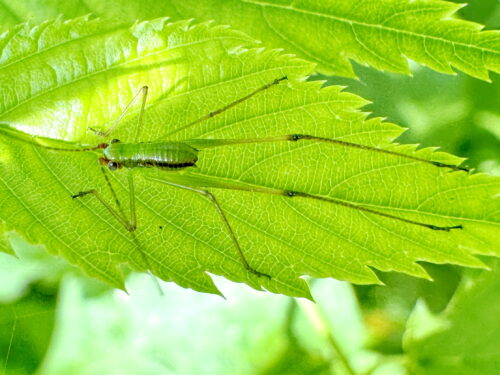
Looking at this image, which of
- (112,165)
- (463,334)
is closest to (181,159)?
(112,165)

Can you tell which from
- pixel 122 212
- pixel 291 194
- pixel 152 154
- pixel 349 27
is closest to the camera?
pixel 291 194

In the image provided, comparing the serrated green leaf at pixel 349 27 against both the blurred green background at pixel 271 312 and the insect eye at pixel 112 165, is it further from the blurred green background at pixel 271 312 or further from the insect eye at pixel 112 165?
the insect eye at pixel 112 165

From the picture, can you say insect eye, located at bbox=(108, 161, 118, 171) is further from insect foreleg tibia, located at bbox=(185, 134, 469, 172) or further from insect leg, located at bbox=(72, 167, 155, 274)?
insect foreleg tibia, located at bbox=(185, 134, 469, 172)

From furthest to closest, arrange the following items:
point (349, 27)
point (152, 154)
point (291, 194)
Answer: point (152, 154) → point (349, 27) → point (291, 194)

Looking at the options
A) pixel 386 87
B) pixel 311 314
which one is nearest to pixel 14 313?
pixel 311 314

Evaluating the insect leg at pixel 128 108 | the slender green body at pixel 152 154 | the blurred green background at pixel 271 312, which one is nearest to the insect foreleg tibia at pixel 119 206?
the slender green body at pixel 152 154

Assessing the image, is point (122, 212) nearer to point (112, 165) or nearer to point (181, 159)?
point (112, 165)
